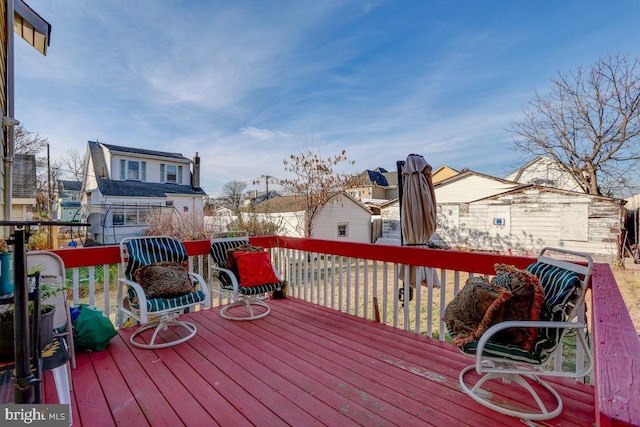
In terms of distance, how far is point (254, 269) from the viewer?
3.51 metres

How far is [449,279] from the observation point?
8.14 m

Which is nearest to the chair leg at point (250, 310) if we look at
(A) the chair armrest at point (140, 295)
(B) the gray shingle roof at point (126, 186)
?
(A) the chair armrest at point (140, 295)

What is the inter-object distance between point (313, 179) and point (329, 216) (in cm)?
348

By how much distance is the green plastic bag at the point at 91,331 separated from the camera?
2584 mm

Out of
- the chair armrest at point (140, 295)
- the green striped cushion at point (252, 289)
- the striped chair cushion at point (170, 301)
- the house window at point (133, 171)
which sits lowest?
the green striped cushion at point (252, 289)

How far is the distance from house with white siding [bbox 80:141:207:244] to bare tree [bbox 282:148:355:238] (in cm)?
560

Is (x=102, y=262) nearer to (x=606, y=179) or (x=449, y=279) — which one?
(x=449, y=279)

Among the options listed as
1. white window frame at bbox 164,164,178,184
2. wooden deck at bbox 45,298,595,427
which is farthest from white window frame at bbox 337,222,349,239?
wooden deck at bbox 45,298,595,427

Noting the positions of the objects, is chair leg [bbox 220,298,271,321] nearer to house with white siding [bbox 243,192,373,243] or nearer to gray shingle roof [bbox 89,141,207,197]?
house with white siding [bbox 243,192,373,243]

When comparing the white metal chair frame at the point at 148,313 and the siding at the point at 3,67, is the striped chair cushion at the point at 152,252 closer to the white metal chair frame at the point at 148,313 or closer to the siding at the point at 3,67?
the white metal chair frame at the point at 148,313

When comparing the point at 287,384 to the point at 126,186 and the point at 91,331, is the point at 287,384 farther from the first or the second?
the point at 126,186

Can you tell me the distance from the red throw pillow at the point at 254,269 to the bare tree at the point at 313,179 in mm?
7065

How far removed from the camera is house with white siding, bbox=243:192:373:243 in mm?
11914

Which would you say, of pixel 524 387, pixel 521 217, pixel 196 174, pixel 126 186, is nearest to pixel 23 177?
pixel 126 186
